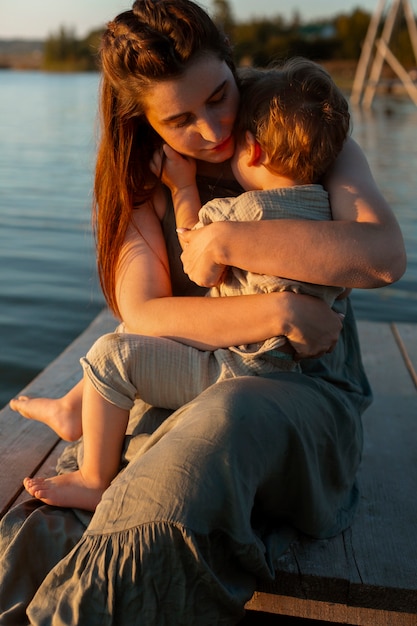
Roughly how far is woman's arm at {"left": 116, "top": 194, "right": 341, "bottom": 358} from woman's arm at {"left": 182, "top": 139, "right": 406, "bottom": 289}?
8cm

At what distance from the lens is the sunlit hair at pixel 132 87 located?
2.12m

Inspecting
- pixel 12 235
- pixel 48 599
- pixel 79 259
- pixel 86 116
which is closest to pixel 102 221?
pixel 48 599

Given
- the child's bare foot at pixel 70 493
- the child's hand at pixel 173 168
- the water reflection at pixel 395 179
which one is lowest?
the water reflection at pixel 395 179

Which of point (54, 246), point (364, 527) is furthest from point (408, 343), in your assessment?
point (54, 246)

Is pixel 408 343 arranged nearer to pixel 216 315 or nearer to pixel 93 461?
pixel 216 315

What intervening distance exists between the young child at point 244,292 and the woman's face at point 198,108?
6 centimetres

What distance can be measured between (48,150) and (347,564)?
39.9ft

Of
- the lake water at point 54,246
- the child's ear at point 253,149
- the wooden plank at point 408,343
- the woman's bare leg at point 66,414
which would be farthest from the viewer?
the lake water at point 54,246

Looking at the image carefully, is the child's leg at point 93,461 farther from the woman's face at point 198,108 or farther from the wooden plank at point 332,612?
the woman's face at point 198,108

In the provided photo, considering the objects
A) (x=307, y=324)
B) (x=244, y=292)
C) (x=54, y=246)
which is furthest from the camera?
(x=54, y=246)

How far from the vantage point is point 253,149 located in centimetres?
219

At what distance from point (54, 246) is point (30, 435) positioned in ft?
14.2

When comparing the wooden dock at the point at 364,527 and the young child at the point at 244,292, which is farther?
the young child at the point at 244,292

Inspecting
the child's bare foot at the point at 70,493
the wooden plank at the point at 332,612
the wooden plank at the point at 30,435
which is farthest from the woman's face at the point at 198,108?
the wooden plank at the point at 332,612
